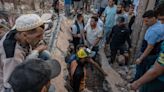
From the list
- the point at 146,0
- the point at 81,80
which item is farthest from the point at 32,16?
the point at 146,0

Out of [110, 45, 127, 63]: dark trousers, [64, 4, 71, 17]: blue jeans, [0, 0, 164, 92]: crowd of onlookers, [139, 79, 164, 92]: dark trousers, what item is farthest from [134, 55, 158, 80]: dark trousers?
[64, 4, 71, 17]: blue jeans

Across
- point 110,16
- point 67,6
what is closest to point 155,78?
point 110,16

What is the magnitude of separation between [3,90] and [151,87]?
1.82 m

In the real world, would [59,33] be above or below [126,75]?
above

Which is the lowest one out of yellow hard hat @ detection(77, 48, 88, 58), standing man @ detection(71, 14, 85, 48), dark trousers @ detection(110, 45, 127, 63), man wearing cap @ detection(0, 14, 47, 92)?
dark trousers @ detection(110, 45, 127, 63)

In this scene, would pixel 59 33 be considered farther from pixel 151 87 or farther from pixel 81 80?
pixel 151 87

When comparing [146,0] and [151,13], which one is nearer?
[151,13]

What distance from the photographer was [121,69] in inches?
318

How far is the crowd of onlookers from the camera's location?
2168 millimetres

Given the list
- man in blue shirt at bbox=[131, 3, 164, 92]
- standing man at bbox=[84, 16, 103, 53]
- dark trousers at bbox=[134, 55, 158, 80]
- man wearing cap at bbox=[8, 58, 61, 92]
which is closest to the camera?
man wearing cap at bbox=[8, 58, 61, 92]

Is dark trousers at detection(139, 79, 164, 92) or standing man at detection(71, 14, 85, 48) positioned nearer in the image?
dark trousers at detection(139, 79, 164, 92)

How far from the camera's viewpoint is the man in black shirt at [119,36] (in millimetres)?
7699

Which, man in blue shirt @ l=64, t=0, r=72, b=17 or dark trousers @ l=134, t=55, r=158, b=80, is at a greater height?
dark trousers @ l=134, t=55, r=158, b=80

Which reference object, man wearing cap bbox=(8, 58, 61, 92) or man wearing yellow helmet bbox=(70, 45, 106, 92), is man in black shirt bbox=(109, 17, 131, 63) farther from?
man wearing cap bbox=(8, 58, 61, 92)
